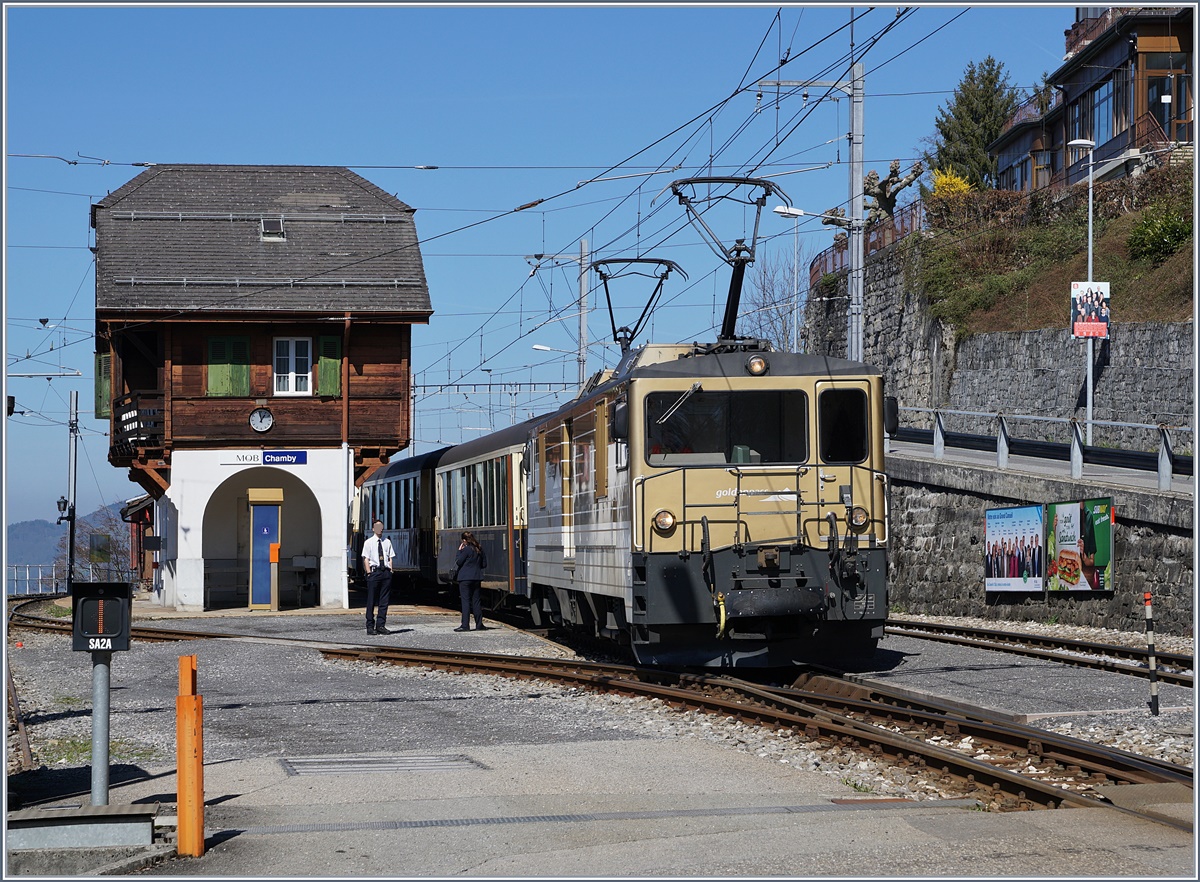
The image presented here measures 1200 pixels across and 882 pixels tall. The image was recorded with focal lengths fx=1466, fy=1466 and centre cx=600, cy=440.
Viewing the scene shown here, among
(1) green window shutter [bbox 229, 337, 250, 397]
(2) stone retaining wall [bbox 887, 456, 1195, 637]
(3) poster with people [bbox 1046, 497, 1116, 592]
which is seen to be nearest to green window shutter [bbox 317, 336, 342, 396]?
(1) green window shutter [bbox 229, 337, 250, 397]

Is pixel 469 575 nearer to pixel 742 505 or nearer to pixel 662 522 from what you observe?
pixel 662 522

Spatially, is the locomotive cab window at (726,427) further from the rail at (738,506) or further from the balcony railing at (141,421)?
the balcony railing at (141,421)

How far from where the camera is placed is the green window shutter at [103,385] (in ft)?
111

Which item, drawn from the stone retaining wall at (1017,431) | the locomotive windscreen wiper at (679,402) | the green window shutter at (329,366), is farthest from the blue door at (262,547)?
the locomotive windscreen wiper at (679,402)

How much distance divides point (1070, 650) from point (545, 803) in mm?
10983

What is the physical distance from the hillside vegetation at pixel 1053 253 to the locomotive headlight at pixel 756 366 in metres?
20.4

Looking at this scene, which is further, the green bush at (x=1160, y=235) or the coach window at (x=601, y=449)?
the green bush at (x=1160, y=235)

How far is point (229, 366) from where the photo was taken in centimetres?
3100

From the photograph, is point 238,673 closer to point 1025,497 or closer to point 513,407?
point 1025,497

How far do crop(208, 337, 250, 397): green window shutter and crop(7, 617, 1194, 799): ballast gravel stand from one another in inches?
511

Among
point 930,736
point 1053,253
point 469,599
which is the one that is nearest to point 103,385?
point 469,599

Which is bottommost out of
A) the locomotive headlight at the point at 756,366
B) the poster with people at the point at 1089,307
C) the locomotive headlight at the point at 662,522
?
the locomotive headlight at the point at 662,522

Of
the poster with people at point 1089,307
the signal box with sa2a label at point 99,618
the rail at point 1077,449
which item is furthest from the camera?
the poster with people at point 1089,307

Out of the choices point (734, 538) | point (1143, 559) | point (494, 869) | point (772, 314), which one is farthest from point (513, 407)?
point (494, 869)
